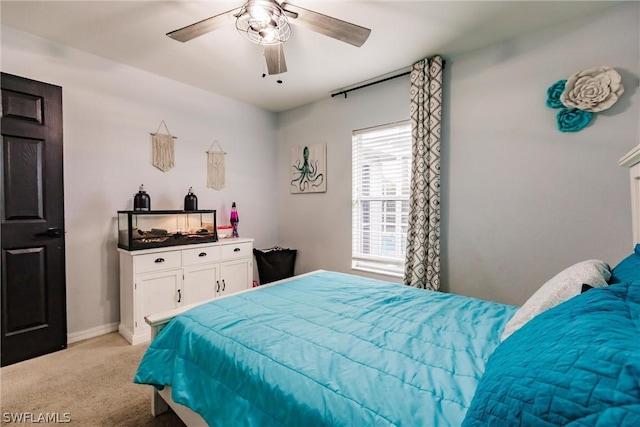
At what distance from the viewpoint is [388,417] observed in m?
0.79

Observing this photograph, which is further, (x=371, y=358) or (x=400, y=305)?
(x=400, y=305)

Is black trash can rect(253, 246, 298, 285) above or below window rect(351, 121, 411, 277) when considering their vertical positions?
below

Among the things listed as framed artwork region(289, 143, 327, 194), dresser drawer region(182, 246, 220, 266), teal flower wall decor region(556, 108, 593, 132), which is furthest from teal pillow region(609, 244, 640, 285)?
dresser drawer region(182, 246, 220, 266)

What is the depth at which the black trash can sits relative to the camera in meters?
3.72

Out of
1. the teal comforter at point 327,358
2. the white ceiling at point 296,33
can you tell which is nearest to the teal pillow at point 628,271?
the teal comforter at point 327,358

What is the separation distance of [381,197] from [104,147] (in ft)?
9.27

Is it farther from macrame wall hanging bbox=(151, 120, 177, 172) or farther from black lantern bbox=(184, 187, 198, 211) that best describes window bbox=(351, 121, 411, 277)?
macrame wall hanging bbox=(151, 120, 177, 172)

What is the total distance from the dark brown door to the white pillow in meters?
3.18

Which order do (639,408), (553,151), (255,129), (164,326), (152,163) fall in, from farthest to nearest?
(255,129) → (152,163) → (553,151) → (164,326) → (639,408)

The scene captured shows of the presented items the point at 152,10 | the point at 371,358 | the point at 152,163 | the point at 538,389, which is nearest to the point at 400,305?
the point at 371,358

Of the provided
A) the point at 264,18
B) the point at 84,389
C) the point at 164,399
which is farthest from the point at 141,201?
the point at 264,18

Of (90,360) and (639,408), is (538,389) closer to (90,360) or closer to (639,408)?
(639,408)

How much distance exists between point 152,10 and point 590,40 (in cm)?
315

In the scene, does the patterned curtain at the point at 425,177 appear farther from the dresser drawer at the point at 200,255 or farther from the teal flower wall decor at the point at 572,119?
the dresser drawer at the point at 200,255
